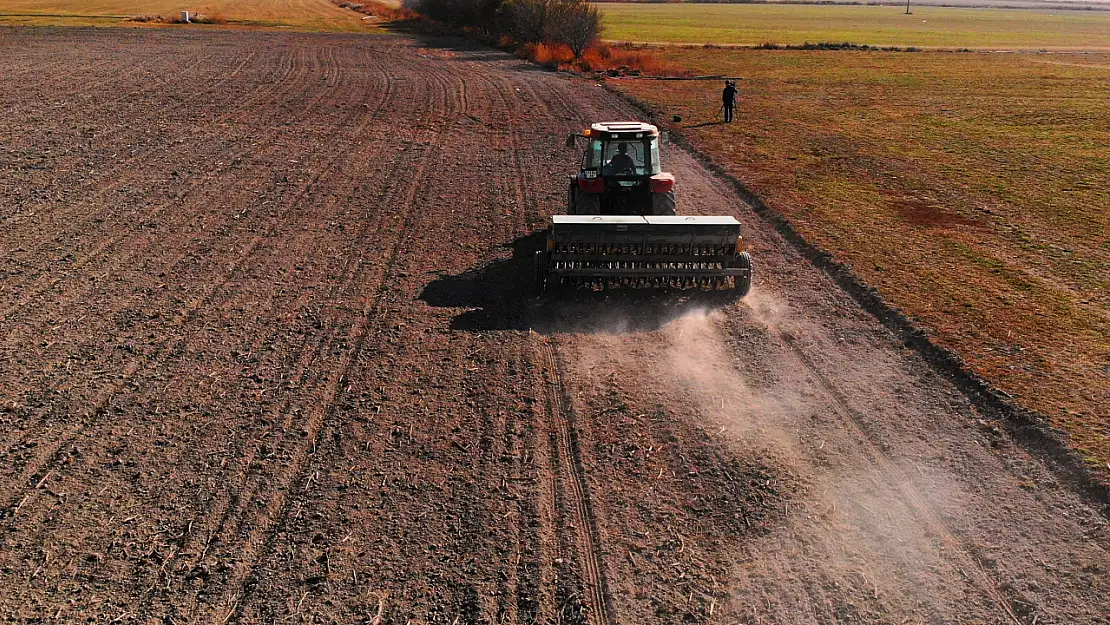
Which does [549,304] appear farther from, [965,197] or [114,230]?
[965,197]

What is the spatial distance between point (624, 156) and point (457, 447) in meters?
6.93

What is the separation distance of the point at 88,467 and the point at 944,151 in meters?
23.7

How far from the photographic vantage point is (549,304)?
12398mm

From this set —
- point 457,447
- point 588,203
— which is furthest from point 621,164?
point 457,447

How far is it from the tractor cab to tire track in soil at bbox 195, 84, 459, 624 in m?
3.59

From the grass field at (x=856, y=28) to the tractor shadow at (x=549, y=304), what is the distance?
55.6 meters

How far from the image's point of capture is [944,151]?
24812 mm

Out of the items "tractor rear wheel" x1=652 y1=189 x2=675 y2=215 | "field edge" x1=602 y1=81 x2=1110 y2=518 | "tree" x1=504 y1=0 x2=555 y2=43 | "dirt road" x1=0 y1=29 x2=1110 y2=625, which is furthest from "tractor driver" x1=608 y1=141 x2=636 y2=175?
"tree" x1=504 y1=0 x2=555 y2=43

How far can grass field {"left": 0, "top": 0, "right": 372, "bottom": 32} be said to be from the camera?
5991 centimetres

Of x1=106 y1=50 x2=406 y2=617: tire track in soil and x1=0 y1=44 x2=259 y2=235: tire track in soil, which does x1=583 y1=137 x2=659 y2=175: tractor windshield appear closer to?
x1=106 y1=50 x2=406 y2=617: tire track in soil

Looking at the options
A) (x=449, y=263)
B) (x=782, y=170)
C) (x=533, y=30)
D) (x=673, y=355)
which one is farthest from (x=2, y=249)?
(x=533, y=30)

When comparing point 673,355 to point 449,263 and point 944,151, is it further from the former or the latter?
point 944,151

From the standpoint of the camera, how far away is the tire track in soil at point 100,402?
765 cm

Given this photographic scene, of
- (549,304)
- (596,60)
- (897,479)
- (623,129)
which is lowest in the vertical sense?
(897,479)
